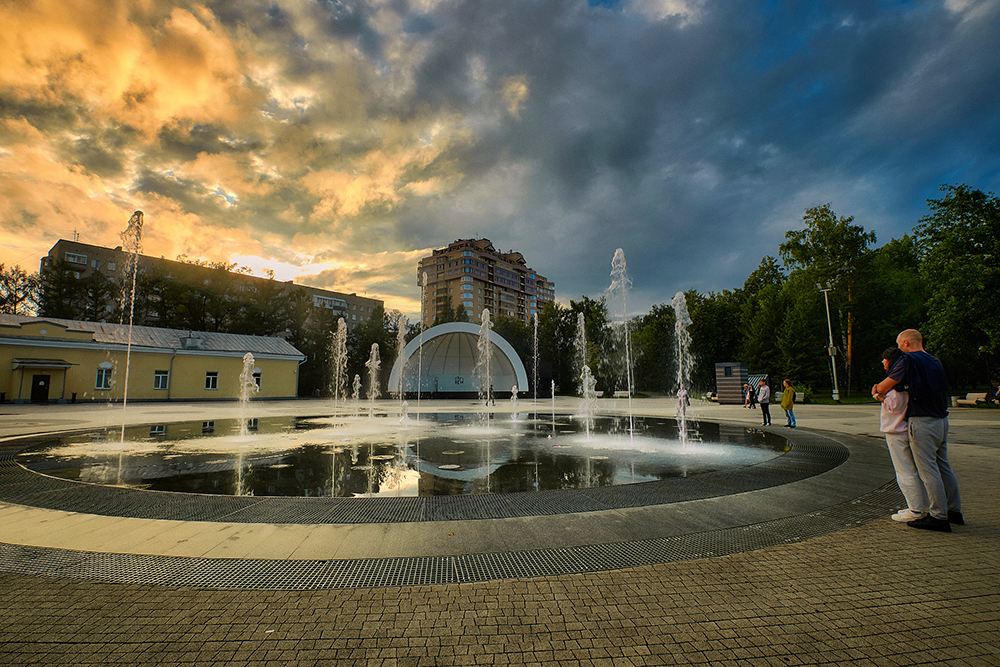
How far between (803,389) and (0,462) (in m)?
41.7

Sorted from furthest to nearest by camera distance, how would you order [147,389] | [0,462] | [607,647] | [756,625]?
1. [147,389]
2. [0,462]
3. [756,625]
4. [607,647]

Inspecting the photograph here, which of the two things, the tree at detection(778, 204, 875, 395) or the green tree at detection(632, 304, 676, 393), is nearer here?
the tree at detection(778, 204, 875, 395)

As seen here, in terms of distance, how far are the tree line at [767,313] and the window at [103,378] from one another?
14739mm

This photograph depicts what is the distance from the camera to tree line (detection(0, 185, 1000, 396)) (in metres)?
26.0

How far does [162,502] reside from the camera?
537cm

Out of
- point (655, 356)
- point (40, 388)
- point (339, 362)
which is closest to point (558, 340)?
point (655, 356)

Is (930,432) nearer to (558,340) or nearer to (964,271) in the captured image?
(964,271)

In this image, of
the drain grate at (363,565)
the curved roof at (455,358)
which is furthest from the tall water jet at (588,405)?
the curved roof at (455,358)

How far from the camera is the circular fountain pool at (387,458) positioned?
258 inches

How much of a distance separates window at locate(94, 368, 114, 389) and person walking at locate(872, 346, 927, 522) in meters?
39.9

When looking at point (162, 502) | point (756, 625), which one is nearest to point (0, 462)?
point (162, 502)

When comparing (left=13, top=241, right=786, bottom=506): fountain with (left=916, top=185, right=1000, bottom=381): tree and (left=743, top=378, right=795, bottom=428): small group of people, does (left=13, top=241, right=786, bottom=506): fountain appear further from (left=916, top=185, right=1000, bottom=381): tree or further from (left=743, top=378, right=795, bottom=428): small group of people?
(left=916, top=185, right=1000, bottom=381): tree

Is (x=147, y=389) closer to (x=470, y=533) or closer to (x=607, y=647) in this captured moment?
(x=470, y=533)

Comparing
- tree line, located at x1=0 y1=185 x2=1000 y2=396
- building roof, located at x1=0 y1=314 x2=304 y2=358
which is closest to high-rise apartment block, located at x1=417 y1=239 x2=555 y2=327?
tree line, located at x1=0 y1=185 x2=1000 y2=396
